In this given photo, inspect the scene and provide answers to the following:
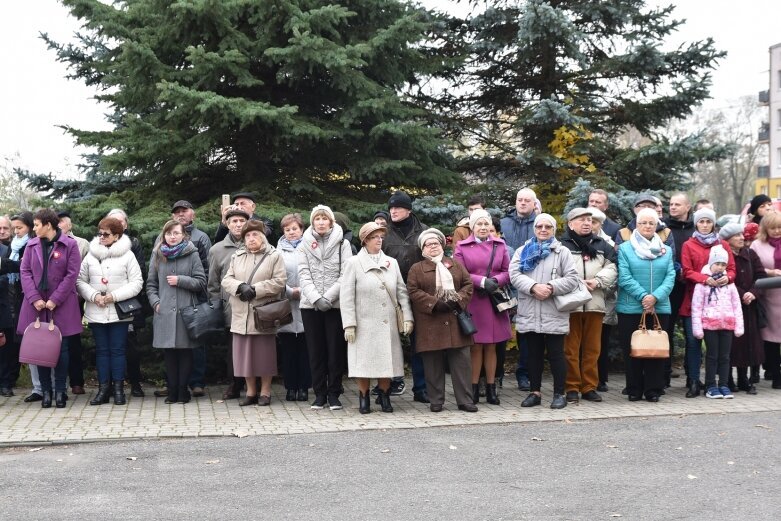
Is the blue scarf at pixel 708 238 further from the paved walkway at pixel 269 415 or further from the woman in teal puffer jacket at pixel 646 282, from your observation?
the paved walkway at pixel 269 415

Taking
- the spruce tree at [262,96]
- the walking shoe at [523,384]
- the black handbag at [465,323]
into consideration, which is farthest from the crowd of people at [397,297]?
the spruce tree at [262,96]

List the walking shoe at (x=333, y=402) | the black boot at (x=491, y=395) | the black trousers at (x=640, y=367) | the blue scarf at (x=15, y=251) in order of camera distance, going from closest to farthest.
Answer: the walking shoe at (x=333, y=402) → the black boot at (x=491, y=395) → the black trousers at (x=640, y=367) → the blue scarf at (x=15, y=251)

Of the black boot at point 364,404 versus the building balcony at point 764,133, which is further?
the building balcony at point 764,133

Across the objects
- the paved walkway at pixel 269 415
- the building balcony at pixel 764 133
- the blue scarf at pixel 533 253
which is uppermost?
the building balcony at pixel 764 133

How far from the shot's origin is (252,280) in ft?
32.8

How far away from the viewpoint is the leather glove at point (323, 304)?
968 cm

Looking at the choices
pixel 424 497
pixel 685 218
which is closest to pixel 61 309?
pixel 424 497

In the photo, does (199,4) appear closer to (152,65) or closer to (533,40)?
(152,65)

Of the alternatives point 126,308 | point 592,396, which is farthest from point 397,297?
point 126,308

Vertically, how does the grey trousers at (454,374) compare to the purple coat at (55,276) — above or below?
below

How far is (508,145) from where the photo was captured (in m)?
14.2

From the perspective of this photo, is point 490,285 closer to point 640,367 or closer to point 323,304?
point 323,304

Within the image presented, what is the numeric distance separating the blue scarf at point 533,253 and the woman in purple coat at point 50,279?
4.90 m

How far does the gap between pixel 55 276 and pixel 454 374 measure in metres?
4.49
